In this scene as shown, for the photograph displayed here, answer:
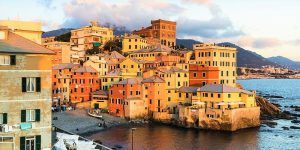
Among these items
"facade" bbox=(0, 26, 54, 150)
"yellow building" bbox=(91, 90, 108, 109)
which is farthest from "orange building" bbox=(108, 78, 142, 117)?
"facade" bbox=(0, 26, 54, 150)

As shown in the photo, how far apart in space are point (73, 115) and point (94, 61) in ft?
86.4

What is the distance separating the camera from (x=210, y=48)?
96188mm

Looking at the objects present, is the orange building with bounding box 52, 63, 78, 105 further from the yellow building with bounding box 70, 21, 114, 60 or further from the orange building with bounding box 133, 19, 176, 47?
the orange building with bounding box 133, 19, 176, 47

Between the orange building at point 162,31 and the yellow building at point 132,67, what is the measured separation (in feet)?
154

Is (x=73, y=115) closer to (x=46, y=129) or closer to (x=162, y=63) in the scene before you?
(x=162, y=63)

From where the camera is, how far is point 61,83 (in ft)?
315

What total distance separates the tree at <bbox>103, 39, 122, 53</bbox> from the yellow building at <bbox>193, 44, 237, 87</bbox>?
3574 cm

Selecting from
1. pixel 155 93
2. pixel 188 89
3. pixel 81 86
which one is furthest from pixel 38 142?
pixel 81 86

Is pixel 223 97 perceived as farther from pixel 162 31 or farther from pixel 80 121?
pixel 162 31

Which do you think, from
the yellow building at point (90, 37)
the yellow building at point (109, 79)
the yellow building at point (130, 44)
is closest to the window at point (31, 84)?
the yellow building at point (109, 79)

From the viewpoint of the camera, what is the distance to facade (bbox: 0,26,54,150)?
28641 millimetres

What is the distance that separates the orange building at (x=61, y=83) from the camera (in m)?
95.4

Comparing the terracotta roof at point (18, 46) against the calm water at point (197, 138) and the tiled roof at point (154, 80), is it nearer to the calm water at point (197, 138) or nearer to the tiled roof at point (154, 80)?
the calm water at point (197, 138)

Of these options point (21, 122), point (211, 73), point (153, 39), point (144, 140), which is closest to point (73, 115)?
point (144, 140)
